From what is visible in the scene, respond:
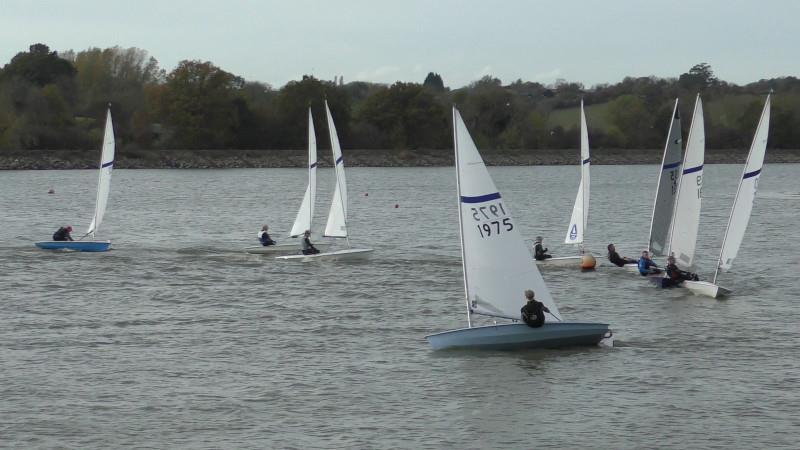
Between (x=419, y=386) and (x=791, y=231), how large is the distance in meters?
35.7

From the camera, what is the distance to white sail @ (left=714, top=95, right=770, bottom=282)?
2866cm

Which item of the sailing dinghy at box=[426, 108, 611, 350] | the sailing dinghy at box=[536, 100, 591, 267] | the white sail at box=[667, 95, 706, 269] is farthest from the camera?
the sailing dinghy at box=[536, 100, 591, 267]

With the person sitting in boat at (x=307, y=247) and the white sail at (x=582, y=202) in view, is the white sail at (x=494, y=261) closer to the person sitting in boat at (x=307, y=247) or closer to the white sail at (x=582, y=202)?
the white sail at (x=582, y=202)

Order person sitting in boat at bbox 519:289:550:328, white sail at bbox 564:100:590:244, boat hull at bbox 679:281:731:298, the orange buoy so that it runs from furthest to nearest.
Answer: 1. white sail at bbox 564:100:590:244
2. the orange buoy
3. boat hull at bbox 679:281:731:298
4. person sitting in boat at bbox 519:289:550:328

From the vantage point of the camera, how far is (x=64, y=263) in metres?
38.9

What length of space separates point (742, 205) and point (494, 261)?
29.1 ft

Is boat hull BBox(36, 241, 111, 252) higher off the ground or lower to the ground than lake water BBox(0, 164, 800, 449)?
higher

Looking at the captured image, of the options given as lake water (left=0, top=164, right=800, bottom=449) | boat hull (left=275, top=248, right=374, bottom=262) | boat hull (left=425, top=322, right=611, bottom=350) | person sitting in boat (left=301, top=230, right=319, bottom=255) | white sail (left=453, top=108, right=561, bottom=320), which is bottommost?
lake water (left=0, top=164, right=800, bottom=449)

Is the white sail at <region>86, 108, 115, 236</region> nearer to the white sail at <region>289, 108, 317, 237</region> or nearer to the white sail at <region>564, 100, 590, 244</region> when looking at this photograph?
the white sail at <region>289, 108, 317, 237</region>

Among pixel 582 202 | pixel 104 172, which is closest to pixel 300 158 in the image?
pixel 104 172

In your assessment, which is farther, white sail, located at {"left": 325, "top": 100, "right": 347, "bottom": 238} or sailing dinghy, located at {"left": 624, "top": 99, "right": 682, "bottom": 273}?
white sail, located at {"left": 325, "top": 100, "right": 347, "bottom": 238}

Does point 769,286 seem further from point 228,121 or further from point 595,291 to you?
point 228,121

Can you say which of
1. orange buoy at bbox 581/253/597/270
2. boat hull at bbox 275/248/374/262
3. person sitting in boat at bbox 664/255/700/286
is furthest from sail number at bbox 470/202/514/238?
boat hull at bbox 275/248/374/262

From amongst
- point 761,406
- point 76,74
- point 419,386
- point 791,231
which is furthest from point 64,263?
point 76,74
